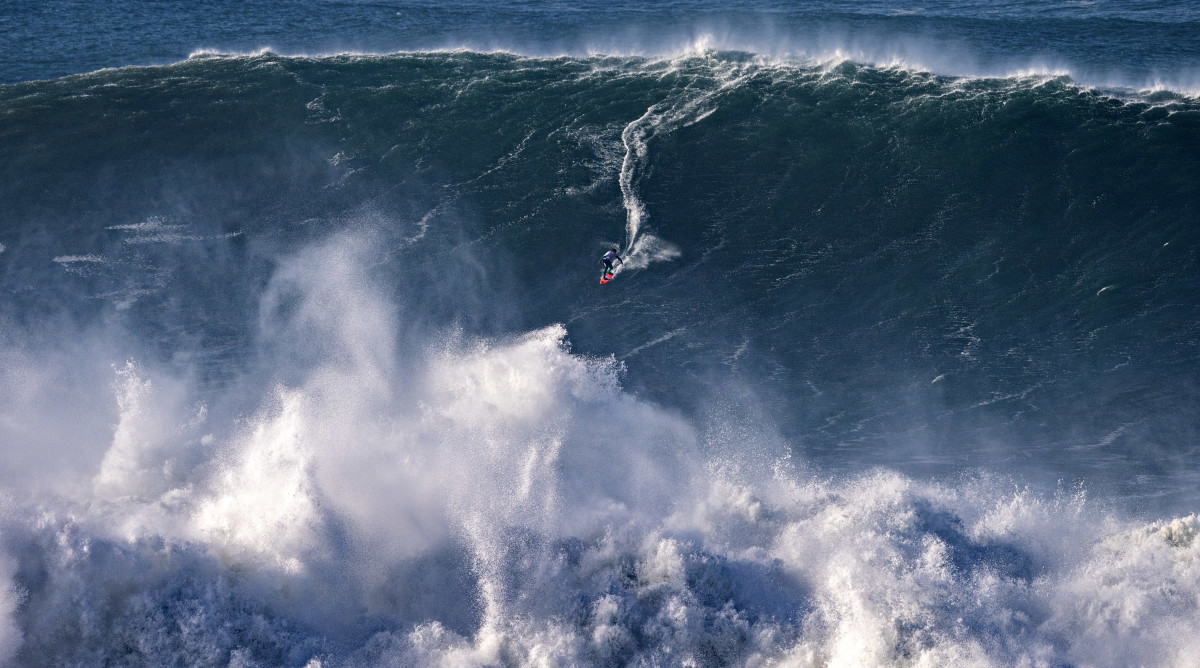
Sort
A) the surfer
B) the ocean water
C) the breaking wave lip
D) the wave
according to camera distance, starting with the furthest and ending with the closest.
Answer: the breaking wave lip
the surfer
the ocean water
the wave

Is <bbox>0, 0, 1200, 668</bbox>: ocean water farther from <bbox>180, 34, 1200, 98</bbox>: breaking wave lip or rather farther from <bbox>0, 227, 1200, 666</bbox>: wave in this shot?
<bbox>180, 34, 1200, 98</bbox>: breaking wave lip

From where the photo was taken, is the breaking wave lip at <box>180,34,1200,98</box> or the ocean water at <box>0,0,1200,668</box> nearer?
the ocean water at <box>0,0,1200,668</box>

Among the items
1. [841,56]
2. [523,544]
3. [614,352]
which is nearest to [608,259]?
[614,352]

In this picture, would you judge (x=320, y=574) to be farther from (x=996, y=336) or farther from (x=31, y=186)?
(x=31, y=186)

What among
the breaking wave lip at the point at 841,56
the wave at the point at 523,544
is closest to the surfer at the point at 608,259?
the wave at the point at 523,544

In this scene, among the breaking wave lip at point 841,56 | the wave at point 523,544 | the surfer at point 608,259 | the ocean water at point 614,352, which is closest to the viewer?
the wave at point 523,544

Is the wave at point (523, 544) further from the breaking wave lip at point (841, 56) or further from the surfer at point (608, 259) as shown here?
the breaking wave lip at point (841, 56)

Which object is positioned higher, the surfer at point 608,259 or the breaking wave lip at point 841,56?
the breaking wave lip at point 841,56

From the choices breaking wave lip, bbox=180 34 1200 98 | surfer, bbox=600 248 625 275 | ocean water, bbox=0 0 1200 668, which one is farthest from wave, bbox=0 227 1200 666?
breaking wave lip, bbox=180 34 1200 98

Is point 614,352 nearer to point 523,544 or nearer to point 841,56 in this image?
point 523,544
